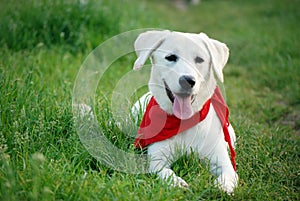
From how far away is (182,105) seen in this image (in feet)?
10.7

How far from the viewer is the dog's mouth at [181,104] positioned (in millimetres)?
3242

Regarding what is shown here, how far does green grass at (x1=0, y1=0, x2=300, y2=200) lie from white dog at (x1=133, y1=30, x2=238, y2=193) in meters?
0.11

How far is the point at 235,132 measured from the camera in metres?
4.13

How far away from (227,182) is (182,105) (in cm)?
61

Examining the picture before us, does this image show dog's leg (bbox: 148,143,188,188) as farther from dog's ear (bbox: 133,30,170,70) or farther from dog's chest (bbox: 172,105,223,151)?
dog's ear (bbox: 133,30,170,70)

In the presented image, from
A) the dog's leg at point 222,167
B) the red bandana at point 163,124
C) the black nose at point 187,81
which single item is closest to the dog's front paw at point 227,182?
the dog's leg at point 222,167

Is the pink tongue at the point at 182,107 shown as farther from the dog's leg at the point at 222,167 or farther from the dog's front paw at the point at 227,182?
the dog's front paw at the point at 227,182

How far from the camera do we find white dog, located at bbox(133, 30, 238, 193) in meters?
3.19

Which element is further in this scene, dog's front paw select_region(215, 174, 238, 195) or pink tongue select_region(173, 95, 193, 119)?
pink tongue select_region(173, 95, 193, 119)

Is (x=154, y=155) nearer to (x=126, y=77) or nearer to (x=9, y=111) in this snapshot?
(x=9, y=111)

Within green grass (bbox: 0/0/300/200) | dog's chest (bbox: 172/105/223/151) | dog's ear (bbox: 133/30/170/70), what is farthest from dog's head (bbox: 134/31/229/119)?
green grass (bbox: 0/0/300/200)

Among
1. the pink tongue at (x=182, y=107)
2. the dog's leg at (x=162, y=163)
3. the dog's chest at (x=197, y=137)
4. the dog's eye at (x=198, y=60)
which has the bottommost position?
the dog's leg at (x=162, y=163)

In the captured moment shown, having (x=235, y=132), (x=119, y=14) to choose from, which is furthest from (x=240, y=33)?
(x=235, y=132)

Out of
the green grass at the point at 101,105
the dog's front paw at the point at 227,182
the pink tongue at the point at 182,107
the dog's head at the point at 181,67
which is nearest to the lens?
the green grass at the point at 101,105
